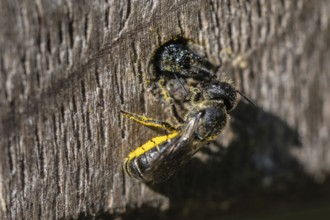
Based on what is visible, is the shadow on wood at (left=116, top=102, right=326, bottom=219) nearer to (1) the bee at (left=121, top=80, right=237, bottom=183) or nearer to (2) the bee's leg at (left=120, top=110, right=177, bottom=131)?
(1) the bee at (left=121, top=80, right=237, bottom=183)

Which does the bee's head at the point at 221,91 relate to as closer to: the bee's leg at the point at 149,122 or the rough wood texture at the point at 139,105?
the rough wood texture at the point at 139,105

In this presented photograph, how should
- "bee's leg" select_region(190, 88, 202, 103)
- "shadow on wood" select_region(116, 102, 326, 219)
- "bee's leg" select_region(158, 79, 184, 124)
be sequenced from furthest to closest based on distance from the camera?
"shadow on wood" select_region(116, 102, 326, 219) < "bee's leg" select_region(190, 88, 202, 103) < "bee's leg" select_region(158, 79, 184, 124)

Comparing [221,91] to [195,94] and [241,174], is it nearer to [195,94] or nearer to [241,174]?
[195,94]

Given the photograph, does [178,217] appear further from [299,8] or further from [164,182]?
[299,8]

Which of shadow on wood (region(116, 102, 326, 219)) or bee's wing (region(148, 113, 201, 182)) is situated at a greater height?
bee's wing (region(148, 113, 201, 182))

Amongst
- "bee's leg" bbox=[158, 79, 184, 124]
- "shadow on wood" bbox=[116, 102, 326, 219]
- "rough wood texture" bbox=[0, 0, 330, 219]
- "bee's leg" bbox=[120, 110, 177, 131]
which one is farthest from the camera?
"shadow on wood" bbox=[116, 102, 326, 219]

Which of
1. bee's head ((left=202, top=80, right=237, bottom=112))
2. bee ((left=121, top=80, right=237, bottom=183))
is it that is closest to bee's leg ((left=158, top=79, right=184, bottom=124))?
bee ((left=121, top=80, right=237, bottom=183))

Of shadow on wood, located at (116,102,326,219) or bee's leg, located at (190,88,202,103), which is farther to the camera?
shadow on wood, located at (116,102,326,219)
